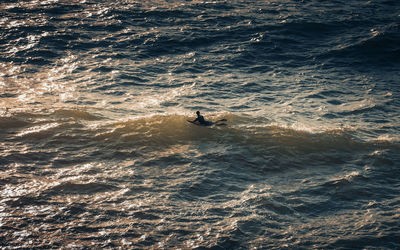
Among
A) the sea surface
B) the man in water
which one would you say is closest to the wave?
the sea surface

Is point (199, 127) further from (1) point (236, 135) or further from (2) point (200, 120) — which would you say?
(1) point (236, 135)

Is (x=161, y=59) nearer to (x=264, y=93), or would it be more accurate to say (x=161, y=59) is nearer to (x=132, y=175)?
(x=264, y=93)

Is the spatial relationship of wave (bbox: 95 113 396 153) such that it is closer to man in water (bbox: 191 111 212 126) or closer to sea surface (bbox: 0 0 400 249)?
sea surface (bbox: 0 0 400 249)

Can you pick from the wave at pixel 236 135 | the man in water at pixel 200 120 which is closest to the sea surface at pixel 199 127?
the wave at pixel 236 135

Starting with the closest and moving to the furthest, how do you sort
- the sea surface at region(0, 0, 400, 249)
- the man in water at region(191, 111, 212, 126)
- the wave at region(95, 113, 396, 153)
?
the sea surface at region(0, 0, 400, 249) → the wave at region(95, 113, 396, 153) → the man in water at region(191, 111, 212, 126)

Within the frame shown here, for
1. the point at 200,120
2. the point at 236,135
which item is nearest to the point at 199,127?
the point at 200,120

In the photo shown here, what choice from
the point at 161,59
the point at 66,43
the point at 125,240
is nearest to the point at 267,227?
the point at 125,240

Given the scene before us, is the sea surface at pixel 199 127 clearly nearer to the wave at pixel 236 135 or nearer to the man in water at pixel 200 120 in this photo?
the wave at pixel 236 135

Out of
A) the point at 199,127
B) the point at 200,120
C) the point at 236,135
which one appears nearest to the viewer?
the point at 236,135
